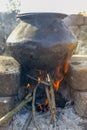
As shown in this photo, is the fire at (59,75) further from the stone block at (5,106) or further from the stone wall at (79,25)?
the stone wall at (79,25)

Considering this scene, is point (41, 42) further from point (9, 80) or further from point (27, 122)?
point (27, 122)

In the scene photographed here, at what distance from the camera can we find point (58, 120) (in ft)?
9.19

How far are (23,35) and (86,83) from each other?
804mm

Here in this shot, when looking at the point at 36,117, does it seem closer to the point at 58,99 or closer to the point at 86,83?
the point at 58,99

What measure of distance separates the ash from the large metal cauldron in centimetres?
48

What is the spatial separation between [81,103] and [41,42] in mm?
764

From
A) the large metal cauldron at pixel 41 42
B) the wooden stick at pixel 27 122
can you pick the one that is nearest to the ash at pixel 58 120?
the wooden stick at pixel 27 122

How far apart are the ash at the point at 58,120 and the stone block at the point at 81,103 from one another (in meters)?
0.06

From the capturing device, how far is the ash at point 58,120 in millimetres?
2745

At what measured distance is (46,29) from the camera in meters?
2.69

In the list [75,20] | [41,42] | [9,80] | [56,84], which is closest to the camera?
[41,42]

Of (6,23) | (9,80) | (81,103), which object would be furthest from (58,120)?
(6,23)

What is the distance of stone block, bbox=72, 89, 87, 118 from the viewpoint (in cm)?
281

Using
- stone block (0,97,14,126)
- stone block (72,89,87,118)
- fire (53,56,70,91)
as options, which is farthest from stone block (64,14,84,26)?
stone block (0,97,14,126)
